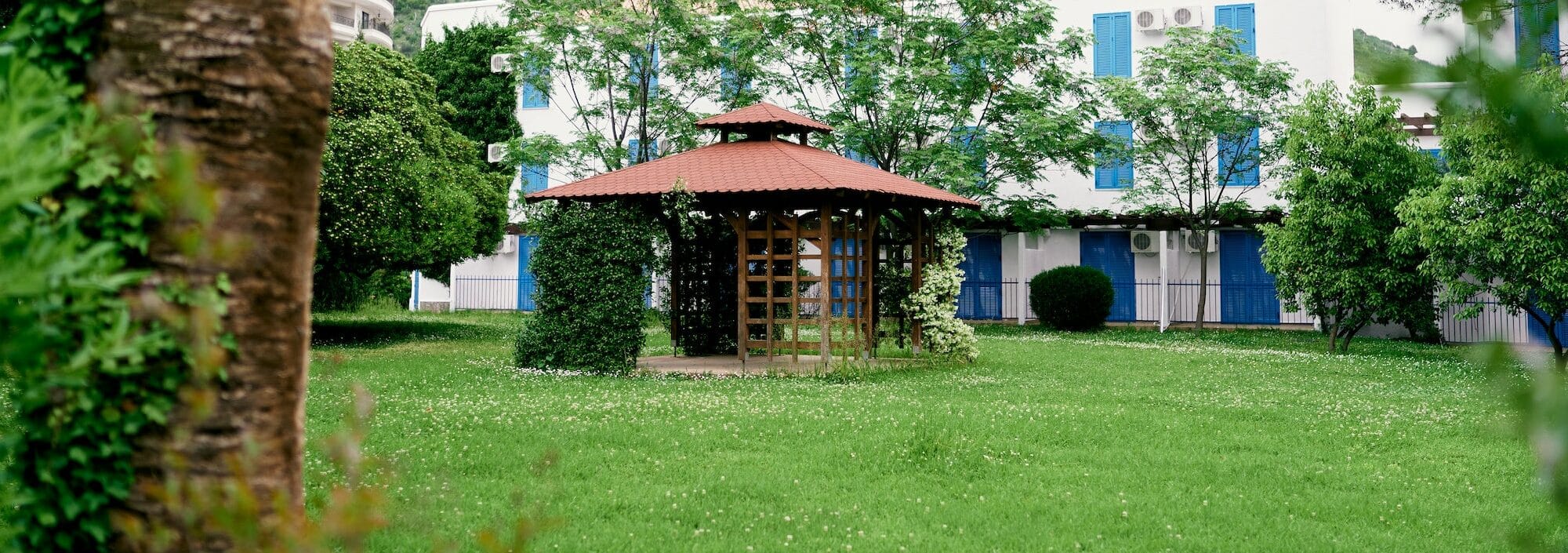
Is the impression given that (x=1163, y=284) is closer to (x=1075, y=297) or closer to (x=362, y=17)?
(x=1075, y=297)

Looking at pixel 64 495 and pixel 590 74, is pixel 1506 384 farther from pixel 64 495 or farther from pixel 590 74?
pixel 590 74

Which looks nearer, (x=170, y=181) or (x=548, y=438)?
(x=170, y=181)

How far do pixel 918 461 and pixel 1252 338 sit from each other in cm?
1700

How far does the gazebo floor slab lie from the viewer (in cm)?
1377

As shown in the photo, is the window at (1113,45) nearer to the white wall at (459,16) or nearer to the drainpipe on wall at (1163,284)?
the drainpipe on wall at (1163,284)

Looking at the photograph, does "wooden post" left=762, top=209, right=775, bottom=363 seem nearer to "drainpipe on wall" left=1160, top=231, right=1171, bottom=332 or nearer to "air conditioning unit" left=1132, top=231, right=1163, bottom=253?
"drainpipe on wall" left=1160, top=231, right=1171, bottom=332

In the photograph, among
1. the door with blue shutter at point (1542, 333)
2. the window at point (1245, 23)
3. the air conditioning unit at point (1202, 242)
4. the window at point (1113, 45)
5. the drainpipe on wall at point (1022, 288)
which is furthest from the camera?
the window at point (1113, 45)

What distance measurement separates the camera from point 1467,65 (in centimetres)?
101

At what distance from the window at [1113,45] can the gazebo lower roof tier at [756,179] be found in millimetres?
13011

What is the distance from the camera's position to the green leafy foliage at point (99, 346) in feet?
7.36

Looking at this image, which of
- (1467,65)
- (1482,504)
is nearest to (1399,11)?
(1482,504)

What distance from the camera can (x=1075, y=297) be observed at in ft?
78.5

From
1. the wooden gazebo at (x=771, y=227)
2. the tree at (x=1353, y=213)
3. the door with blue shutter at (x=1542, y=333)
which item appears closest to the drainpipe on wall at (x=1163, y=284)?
the tree at (x=1353, y=213)

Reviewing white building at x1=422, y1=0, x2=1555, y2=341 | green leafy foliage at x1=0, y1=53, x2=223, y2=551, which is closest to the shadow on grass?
white building at x1=422, y1=0, x2=1555, y2=341
